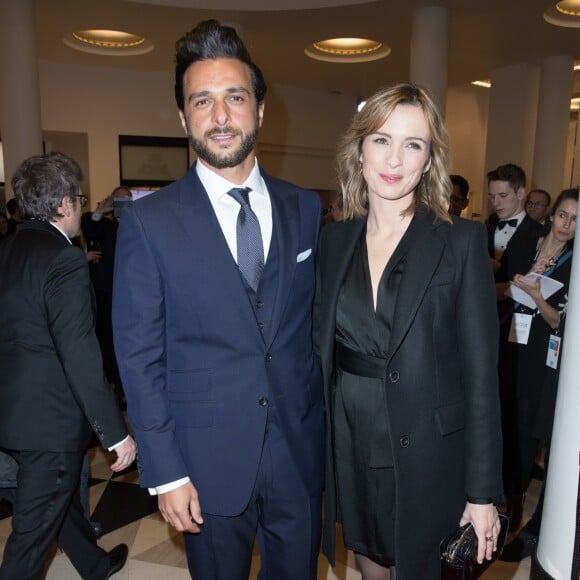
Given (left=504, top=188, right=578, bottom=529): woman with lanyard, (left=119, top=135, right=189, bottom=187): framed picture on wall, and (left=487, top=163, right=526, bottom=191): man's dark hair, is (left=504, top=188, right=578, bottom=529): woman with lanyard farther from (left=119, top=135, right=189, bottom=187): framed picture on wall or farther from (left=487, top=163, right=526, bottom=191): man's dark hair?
(left=119, top=135, right=189, bottom=187): framed picture on wall

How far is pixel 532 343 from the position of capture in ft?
9.71

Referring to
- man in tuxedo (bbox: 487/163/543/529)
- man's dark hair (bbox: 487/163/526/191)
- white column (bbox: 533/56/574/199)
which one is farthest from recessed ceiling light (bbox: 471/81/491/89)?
man's dark hair (bbox: 487/163/526/191)

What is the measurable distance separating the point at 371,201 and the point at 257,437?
77cm

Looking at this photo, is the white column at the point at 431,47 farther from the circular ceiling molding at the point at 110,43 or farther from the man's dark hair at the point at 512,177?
the circular ceiling molding at the point at 110,43

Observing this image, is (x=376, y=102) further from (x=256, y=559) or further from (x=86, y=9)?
(x=86, y=9)

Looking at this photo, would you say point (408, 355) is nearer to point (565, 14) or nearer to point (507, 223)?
point (507, 223)

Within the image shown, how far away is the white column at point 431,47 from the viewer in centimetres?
727

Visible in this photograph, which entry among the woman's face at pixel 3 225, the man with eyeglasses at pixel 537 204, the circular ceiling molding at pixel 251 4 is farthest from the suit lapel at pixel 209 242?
the circular ceiling molding at pixel 251 4

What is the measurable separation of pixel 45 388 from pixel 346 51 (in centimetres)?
916

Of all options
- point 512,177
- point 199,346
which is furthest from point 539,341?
point 199,346

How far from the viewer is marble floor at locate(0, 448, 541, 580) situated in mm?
2625

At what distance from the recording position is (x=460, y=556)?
4.69 feet

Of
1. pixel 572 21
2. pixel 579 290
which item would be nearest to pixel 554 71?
pixel 572 21

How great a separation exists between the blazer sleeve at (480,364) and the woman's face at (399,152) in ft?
0.76
